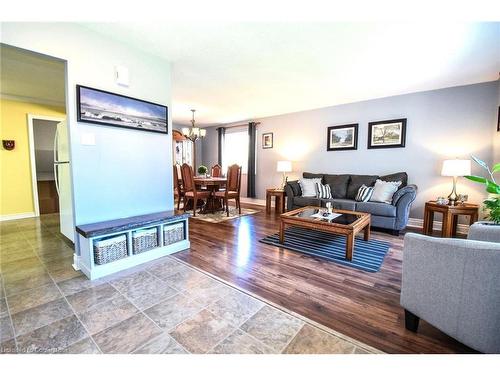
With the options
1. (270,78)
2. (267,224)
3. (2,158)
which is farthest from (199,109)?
(2,158)

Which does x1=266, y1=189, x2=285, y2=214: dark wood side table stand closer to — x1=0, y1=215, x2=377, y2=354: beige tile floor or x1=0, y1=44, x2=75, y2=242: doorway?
x1=0, y1=215, x2=377, y2=354: beige tile floor

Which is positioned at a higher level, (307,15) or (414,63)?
(414,63)

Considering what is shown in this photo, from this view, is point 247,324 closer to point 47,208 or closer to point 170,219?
point 170,219

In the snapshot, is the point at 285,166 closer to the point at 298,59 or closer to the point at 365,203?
the point at 365,203

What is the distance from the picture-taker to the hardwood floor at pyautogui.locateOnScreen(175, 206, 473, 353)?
4.24ft

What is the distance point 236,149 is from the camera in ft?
21.4

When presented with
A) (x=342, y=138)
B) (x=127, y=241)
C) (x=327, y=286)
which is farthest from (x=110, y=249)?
(x=342, y=138)

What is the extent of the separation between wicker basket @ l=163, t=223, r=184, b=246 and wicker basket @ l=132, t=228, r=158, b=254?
4.0 inches

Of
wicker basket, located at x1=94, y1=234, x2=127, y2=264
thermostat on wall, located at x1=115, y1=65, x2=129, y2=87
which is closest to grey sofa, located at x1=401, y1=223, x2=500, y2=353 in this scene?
wicker basket, located at x1=94, y1=234, x2=127, y2=264

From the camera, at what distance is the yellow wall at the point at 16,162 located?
12.8 feet

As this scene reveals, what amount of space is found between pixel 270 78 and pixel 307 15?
64.1 inches

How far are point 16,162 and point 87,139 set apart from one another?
136 inches

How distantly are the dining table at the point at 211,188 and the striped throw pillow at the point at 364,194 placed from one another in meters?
2.59

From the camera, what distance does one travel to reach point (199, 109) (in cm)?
489
